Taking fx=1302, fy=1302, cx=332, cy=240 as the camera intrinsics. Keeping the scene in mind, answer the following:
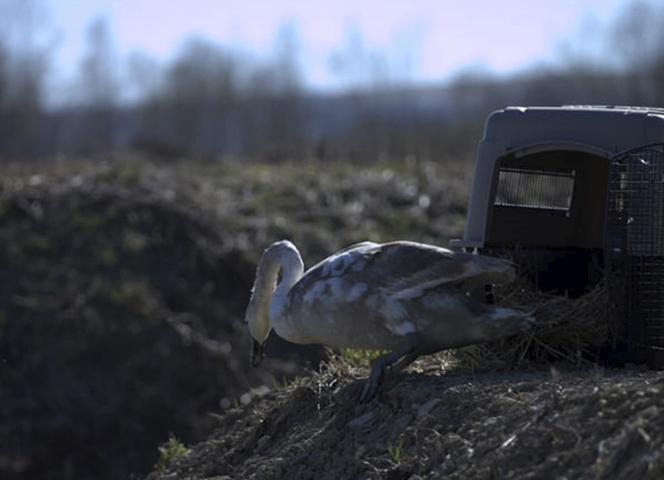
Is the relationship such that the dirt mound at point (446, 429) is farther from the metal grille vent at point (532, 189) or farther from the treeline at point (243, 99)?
the treeline at point (243, 99)

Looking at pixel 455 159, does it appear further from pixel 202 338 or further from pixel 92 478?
pixel 92 478

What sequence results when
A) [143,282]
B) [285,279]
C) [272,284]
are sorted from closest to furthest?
[285,279], [272,284], [143,282]

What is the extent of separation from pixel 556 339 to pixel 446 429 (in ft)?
4.60

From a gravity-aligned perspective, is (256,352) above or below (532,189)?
below

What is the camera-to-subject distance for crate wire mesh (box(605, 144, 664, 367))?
289 inches

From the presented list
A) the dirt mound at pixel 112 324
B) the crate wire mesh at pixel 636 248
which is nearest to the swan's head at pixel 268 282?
the crate wire mesh at pixel 636 248

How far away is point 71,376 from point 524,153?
8030mm

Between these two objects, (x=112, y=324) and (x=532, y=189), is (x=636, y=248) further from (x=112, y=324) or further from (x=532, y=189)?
(x=112, y=324)

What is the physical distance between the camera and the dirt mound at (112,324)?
1384 centimetres

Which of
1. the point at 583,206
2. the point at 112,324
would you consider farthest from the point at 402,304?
the point at 112,324

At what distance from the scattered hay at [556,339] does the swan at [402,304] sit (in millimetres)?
298

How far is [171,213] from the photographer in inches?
671

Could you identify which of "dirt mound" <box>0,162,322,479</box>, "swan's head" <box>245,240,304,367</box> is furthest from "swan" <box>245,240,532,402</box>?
"dirt mound" <box>0,162,322,479</box>

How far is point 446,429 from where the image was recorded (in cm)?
625
